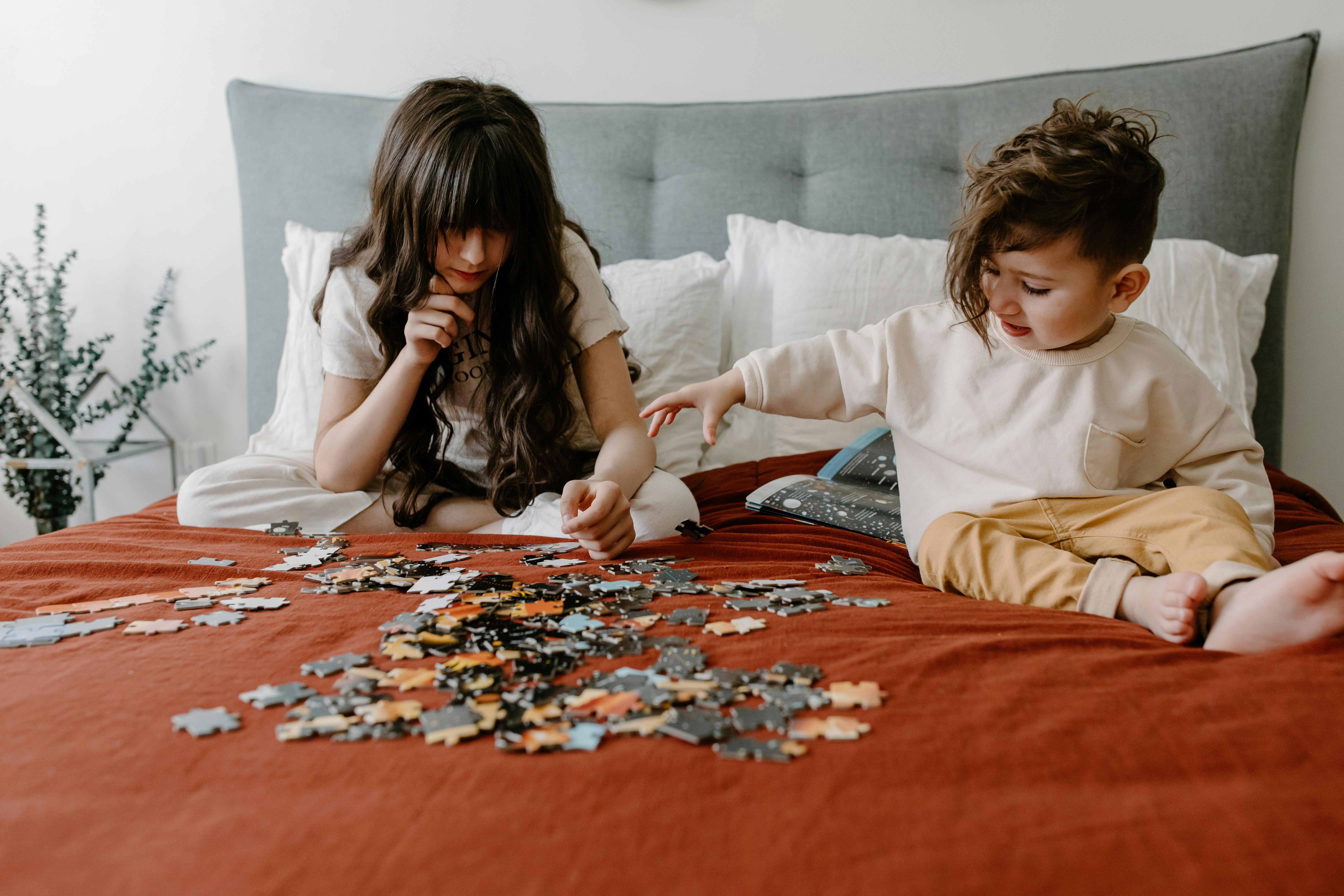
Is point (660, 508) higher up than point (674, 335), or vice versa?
point (674, 335)

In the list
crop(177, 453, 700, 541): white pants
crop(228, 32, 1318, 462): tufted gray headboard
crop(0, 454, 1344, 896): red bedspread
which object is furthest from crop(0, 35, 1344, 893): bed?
crop(228, 32, 1318, 462): tufted gray headboard

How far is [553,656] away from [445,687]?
0.11 meters

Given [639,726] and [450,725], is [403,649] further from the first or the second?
[639,726]

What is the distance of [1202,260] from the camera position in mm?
1822

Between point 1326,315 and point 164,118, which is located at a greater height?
point 164,118

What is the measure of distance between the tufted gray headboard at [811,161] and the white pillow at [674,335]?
27cm

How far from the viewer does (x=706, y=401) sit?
52.4 inches

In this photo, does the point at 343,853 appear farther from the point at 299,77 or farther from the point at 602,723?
the point at 299,77

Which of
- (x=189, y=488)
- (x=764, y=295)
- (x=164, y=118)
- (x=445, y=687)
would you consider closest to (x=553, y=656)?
(x=445, y=687)

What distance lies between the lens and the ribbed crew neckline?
51.6 inches

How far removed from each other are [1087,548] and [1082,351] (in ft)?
0.96

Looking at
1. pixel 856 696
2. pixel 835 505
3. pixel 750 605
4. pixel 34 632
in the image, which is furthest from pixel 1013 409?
pixel 34 632

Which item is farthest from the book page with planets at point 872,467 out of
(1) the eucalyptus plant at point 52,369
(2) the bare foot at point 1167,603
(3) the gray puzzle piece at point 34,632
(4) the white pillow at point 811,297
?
(1) the eucalyptus plant at point 52,369

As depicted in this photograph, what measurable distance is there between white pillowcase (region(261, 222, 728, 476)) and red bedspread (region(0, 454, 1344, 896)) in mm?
969
